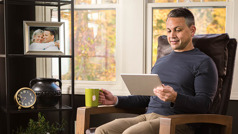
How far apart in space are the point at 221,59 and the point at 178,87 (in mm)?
359

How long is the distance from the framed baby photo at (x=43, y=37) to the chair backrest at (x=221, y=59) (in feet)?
3.89

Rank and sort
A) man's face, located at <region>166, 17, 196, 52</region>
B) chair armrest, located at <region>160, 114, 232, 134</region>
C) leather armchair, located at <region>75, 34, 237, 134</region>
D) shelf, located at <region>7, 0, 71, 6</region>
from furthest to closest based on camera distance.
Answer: shelf, located at <region>7, 0, 71, 6</region>
man's face, located at <region>166, 17, 196, 52</region>
leather armchair, located at <region>75, 34, 237, 134</region>
chair armrest, located at <region>160, 114, 232, 134</region>

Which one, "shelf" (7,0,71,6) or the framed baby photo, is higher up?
→ "shelf" (7,0,71,6)

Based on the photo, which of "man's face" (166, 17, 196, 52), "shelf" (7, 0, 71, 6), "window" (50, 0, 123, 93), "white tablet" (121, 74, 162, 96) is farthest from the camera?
"window" (50, 0, 123, 93)

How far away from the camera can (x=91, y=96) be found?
2246 millimetres

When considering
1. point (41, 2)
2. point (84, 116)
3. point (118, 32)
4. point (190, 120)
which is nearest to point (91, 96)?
point (84, 116)

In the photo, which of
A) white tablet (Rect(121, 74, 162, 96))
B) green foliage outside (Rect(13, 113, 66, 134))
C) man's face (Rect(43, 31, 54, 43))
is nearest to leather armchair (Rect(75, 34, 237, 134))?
white tablet (Rect(121, 74, 162, 96))

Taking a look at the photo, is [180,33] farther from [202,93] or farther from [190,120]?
[190,120]

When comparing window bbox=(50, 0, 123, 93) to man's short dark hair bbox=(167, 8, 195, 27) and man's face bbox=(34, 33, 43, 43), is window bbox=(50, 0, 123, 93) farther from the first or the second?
man's short dark hair bbox=(167, 8, 195, 27)

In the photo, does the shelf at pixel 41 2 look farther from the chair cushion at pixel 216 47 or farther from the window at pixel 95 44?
the chair cushion at pixel 216 47

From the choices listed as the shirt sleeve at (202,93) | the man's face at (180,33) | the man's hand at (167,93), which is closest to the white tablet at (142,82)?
the man's hand at (167,93)

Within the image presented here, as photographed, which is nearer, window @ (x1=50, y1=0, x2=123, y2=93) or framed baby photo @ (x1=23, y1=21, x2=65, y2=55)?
framed baby photo @ (x1=23, y1=21, x2=65, y2=55)

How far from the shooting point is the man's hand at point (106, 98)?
2348 millimetres

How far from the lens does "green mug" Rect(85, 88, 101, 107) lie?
87.3 inches
